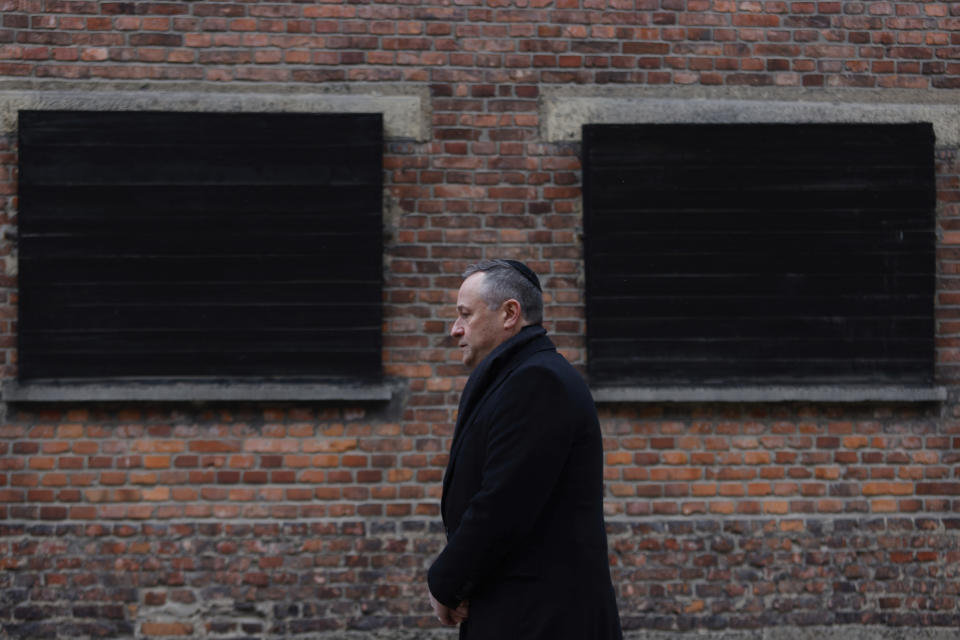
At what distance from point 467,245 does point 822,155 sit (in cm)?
209

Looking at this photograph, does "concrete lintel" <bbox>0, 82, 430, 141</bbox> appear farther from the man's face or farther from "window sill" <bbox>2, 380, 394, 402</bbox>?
the man's face

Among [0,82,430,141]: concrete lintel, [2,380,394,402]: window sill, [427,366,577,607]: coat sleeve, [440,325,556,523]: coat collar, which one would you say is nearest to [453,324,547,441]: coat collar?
[440,325,556,523]: coat collar

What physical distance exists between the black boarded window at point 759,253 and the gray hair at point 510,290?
2.14m

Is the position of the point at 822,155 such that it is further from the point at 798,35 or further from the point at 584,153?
the point at 584,153

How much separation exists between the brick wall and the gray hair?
2.10 meters

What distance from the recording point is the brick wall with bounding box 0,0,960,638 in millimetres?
4531

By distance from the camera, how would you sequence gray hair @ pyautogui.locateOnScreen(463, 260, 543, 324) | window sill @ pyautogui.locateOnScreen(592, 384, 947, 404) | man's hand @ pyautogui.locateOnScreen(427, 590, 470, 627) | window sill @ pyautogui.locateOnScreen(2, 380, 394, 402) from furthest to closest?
1. window sill @ pyautogui.locateOnScreen(592, 384, 947, 404)
2. window sill @ pyautogui.locateOnScreen(2, 380, 394, 402)
3. gray hair @ pyautogui.locateOnScreen(463, 260, 543, 324)
4. man's hand @ pyautogui.locateOnScreen(427, 590, 470, 627)

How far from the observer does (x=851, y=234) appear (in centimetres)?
474

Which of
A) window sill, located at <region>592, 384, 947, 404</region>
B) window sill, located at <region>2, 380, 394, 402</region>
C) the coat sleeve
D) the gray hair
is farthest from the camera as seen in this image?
window sill, located at <region>592, 384, 947, 404</region>

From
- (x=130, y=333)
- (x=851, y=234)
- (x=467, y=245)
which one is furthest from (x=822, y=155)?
(x=130, y=333)

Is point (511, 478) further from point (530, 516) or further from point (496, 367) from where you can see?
point (496, 367)

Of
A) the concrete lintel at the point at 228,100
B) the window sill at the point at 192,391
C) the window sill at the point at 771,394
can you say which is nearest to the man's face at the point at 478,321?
the window sill at the point at 192,391

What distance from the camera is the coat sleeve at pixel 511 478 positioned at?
2266 millimetres

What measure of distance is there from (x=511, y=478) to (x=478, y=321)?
0.53 meters
